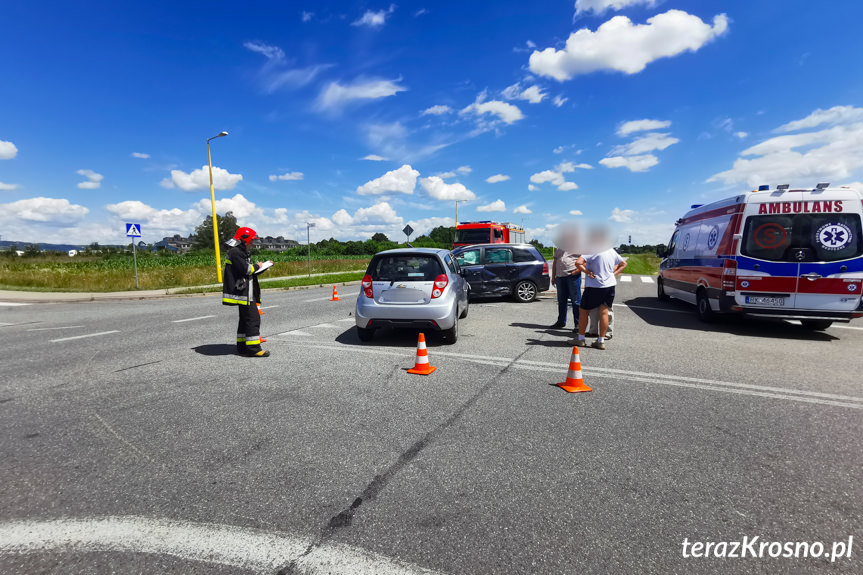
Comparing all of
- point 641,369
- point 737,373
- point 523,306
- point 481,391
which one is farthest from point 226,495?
point 523,306

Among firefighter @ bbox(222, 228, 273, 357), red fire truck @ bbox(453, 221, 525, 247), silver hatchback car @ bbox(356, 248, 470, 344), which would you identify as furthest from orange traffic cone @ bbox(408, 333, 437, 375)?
red fire truck @ bbox(453, 221, 525, 247)

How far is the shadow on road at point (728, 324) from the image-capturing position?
8.20 metres

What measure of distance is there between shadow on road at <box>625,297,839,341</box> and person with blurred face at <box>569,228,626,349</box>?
10.2 feet

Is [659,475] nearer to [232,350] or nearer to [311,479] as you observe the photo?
[311,479]

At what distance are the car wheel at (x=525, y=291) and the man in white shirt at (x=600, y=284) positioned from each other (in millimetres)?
5452

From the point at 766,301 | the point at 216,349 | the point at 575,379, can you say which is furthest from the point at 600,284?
the point at 216,349

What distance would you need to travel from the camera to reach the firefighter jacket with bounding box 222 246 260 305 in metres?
6.11

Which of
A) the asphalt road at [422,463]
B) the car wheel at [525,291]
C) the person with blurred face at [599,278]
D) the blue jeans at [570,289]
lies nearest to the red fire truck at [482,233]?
the car wheel at [525,291]

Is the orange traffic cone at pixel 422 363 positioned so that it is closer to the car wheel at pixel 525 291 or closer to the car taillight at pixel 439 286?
the car taillight at pixel 439 286

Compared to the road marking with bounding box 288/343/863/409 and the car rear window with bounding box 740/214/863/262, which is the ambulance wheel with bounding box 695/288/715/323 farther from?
the road marking with bounding box 288/343/863/409

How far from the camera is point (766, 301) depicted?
7734 millimetres

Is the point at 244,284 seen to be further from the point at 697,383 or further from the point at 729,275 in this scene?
the point at 729,275

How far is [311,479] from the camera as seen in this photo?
282 cm

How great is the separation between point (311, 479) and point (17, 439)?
8.86 feet
